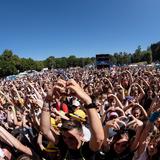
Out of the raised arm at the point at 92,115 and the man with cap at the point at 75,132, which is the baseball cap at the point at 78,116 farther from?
the raised arm at the point at 92,115

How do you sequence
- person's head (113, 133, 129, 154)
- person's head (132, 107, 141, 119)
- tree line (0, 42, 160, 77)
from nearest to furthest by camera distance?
person's head (113, 133, 129, 154)
person's head (132, 107, 141, 119)
tree line (0, 42, 160, 77)

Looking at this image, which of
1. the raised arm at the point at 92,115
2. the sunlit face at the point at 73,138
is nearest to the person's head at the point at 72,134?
the sunlit face at the point at 73,138

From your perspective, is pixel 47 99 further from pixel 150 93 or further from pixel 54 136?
pixel 150 93

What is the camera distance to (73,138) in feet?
11.5

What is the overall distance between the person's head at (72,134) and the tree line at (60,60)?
89.1m

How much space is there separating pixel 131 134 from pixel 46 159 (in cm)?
104

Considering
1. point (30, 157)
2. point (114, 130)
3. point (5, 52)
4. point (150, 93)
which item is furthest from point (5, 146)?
point (5, 52)

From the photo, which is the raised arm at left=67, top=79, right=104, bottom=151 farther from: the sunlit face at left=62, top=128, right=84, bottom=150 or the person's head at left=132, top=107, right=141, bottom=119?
the person's head at left=132, top=107, right=141, bottom=119

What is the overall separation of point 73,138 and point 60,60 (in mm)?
136076

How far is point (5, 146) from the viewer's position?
14.3 feet

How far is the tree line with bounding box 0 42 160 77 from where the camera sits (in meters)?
96.1

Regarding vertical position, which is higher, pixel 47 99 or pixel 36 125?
pixel 47 99

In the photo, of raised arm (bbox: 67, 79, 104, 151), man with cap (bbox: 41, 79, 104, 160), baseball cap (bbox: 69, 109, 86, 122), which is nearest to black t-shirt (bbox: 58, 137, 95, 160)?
man with cap (bbox: 41, 79, 104, 160)

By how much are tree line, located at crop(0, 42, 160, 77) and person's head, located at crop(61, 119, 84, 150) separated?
8905cm
